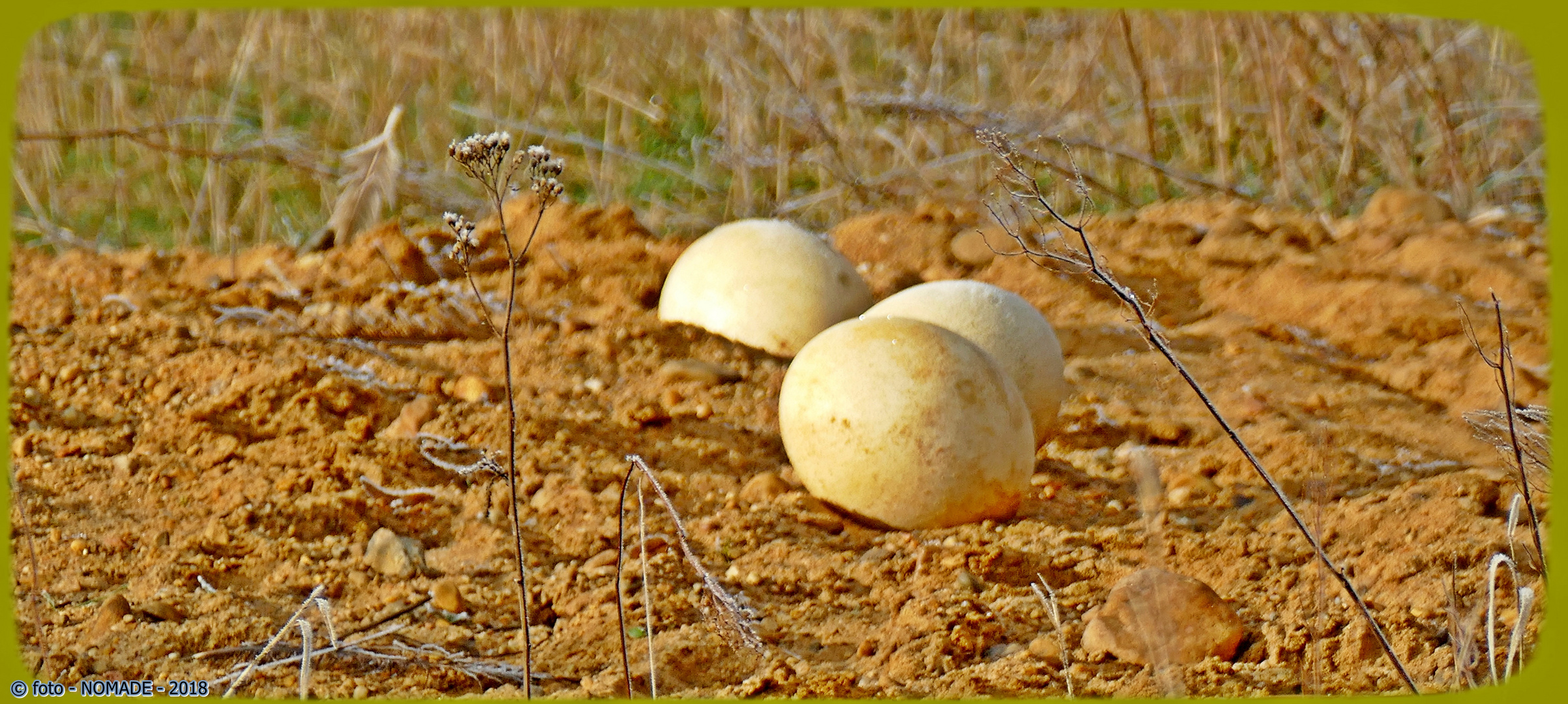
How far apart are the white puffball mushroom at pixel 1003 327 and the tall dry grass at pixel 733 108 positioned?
1.48 m

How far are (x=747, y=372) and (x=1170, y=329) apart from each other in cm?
145

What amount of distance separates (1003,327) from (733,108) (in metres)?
2.55

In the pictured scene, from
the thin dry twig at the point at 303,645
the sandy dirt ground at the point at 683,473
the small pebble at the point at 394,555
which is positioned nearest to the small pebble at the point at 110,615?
the sandy dirt ground at the point at 683,473

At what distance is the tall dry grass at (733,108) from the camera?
526 centimetres

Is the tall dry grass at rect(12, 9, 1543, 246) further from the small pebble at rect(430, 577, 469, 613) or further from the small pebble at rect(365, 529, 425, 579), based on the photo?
the small pebble at rect(430, 577, 469, 613)

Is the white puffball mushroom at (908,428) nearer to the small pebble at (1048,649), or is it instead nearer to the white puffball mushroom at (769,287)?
the small pebble at (1048,649)

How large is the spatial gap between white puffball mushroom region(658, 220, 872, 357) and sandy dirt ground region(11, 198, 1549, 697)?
84 millimetres

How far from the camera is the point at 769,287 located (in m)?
3.79

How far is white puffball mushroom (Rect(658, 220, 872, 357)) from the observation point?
149 inches

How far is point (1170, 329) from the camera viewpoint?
442 cm

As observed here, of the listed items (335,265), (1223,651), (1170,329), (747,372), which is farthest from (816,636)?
(335,265)

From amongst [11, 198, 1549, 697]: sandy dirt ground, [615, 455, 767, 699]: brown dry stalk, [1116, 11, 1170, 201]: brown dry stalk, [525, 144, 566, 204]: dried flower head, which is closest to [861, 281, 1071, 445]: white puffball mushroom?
[11, 198, 1549, 697]: sandy dirt ground

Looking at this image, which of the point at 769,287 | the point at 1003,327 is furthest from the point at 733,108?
the point at 1003,327

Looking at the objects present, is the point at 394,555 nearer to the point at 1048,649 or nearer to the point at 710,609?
the point at 710,609
